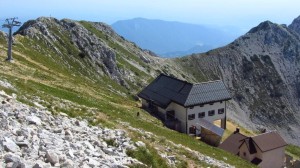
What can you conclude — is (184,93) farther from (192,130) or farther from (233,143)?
(233,143)

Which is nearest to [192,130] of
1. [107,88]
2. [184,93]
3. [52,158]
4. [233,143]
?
[184,93]

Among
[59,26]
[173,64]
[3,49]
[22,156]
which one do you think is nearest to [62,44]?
[59,26]

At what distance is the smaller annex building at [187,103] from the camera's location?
2844 inches

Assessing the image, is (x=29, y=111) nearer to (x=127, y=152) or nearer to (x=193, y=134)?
(x=127, y=152)

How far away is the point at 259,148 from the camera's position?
2569 inches

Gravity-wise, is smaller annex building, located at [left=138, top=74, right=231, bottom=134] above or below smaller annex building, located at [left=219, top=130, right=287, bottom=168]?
above

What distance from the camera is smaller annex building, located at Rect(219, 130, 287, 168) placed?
6538 cm

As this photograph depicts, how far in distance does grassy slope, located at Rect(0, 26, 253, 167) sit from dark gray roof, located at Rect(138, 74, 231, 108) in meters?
4.71

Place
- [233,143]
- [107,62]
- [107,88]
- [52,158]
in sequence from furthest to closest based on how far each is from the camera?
[107,62], [107,88], [233,143], [52,158]

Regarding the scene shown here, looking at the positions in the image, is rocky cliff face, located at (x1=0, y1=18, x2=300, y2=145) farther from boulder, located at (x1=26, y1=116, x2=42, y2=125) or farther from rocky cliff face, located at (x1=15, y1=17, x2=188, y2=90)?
boulder, located at (x1=26, y1=116, x2=42, y2=125)

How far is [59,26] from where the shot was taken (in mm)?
126875

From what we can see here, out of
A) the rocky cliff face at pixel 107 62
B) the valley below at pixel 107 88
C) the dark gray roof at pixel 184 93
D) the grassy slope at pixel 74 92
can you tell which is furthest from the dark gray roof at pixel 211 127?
the rocky cliff face at pixel 107 62

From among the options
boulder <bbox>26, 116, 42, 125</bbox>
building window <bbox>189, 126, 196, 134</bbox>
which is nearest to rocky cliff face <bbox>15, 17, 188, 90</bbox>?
building window <bbox>189, 126, 196, 134</bbox>

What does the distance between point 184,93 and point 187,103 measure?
2.95m
